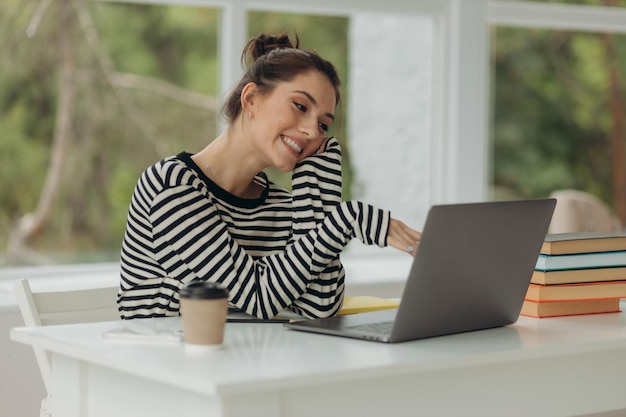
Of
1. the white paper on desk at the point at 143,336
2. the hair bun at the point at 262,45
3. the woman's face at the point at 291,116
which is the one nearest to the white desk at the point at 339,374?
the white paper on desk at the point at 143,336

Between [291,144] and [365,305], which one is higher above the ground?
[291,144]

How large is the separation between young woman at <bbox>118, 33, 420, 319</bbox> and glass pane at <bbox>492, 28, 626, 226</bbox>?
Answer: 4.33m

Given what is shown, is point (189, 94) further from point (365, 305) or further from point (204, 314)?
point (204, 314)

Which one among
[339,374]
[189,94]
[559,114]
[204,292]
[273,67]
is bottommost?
[339,374]

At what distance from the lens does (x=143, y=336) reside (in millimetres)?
1482

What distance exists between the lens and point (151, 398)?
1.40 metres

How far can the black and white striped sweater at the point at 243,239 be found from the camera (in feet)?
5.75

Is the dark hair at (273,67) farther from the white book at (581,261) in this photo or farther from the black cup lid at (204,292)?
the black cup lid at (204,292)

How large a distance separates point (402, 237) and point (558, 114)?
4.87 meters

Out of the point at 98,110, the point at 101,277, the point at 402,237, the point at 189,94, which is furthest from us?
the point at 189,94

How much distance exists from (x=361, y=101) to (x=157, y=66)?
846mm

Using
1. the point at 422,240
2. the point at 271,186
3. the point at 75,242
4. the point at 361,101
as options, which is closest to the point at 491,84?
the point at 361,101

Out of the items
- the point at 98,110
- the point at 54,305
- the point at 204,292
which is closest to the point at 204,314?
the point at 204,292

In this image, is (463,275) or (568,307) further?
(568,307)
